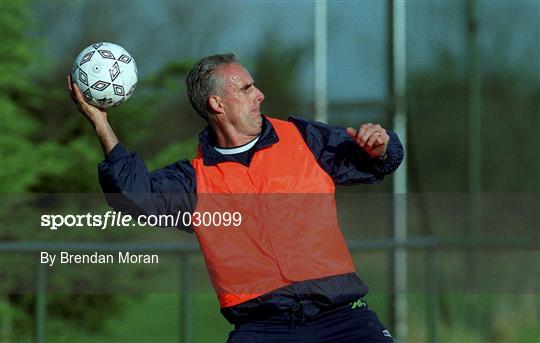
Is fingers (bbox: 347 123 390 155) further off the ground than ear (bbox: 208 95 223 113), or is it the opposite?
ear (bbox: 208 95 223 113)

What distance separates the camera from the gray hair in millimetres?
4844

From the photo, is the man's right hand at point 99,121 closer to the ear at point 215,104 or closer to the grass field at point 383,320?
the ear at point 215,104

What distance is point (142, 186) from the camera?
4.50m

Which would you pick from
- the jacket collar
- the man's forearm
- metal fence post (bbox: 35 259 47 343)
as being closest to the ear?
the jacket collar

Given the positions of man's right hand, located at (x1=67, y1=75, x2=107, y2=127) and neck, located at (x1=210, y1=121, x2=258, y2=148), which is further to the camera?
neck, located at (x1=210, y1=121, x2=258, y2=148)

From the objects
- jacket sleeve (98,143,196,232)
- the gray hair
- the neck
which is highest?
the gray hair

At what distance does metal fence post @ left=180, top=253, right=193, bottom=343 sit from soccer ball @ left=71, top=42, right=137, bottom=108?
222 cm

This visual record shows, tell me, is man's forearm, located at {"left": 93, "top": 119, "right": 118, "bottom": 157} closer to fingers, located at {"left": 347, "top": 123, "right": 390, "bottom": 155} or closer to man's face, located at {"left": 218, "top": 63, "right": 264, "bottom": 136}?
man's face, located at {"left": 218, "top": 63, "right": 264, "bottom": 136}

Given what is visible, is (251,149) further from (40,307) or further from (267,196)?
(40,307)

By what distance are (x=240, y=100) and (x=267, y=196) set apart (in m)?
0.38

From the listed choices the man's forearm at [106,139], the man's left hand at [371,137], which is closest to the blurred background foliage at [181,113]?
the man's forearm at [106,139]

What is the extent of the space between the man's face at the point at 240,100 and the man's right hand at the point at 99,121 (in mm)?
460

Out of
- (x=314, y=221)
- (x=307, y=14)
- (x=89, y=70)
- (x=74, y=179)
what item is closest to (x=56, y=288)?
(x=74, y=179)

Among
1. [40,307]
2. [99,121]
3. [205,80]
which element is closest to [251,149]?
[205,80]
